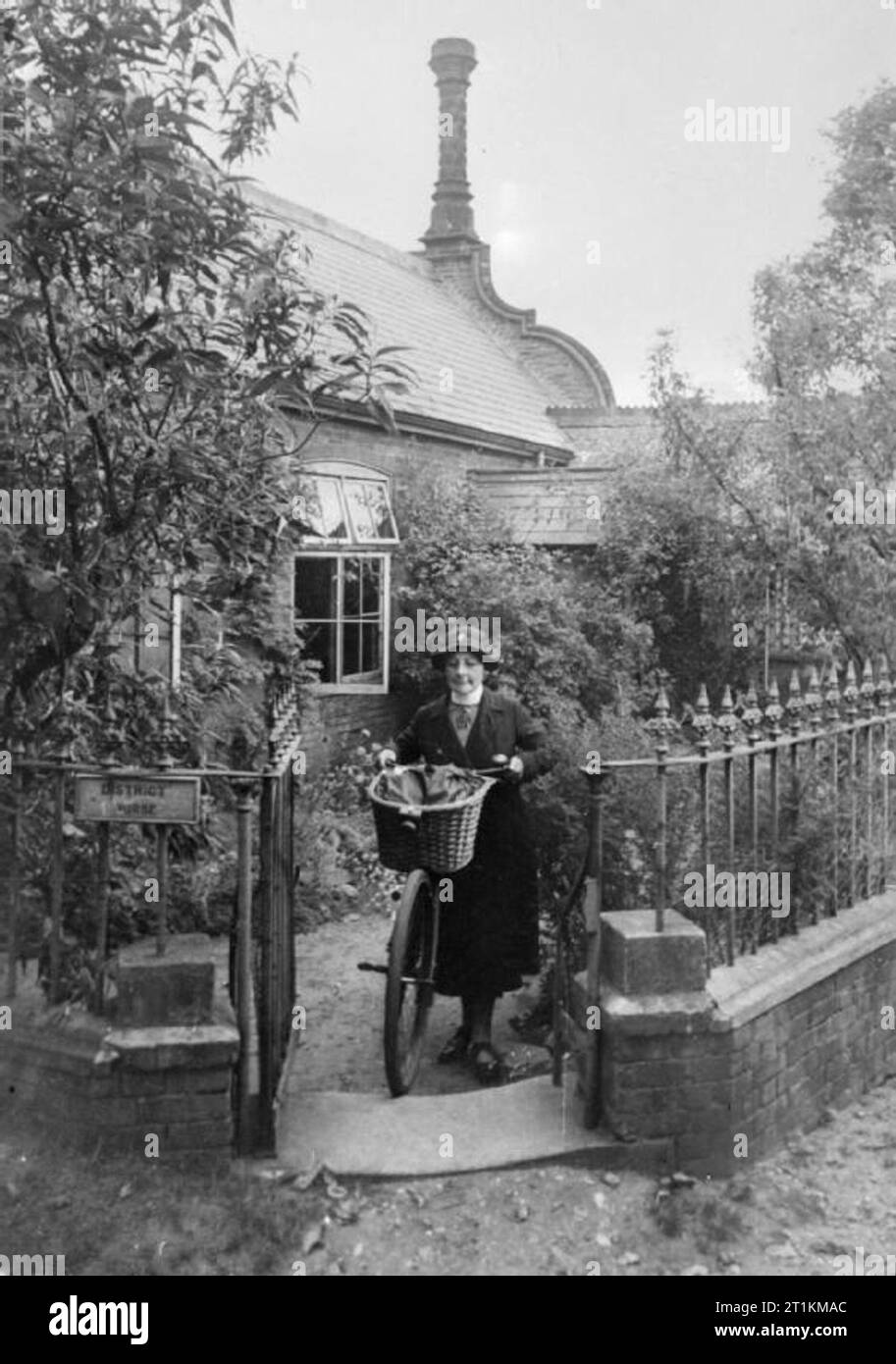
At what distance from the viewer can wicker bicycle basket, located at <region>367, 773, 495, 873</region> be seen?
4562mm

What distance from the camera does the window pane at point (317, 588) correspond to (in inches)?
486

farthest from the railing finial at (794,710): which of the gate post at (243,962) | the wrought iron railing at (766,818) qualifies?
the gate post at (243,962)

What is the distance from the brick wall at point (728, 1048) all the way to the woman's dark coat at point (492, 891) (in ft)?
2.70

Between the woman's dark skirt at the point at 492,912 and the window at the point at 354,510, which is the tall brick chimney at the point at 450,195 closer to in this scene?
the window at the point at 354,510

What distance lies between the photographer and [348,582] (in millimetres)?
12680

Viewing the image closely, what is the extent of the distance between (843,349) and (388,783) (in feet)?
25.8

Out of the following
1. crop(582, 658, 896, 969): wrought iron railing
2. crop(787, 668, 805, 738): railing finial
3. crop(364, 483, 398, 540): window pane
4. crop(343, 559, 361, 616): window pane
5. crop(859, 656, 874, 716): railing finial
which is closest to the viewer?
crop(582, 658, 896, 969): wrought iron railing

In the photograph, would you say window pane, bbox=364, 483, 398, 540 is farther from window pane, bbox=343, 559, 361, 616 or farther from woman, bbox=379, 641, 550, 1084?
woman, bbox=379, 641, 550, 1084

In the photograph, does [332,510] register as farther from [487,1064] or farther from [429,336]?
[487,1064]

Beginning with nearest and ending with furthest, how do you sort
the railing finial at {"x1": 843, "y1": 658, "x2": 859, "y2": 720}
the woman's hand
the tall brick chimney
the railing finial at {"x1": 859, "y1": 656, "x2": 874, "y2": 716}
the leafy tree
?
the leafy tree
the woman's hand
the railing finial at {"x1": 843, "y1": 658, "x2": 859, "y2": 720}
the railing finial at {"x1": 859, "y1": 656, "x2": 874, "y2": 716}
the tall brick chimney

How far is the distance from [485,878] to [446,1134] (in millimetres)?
1219

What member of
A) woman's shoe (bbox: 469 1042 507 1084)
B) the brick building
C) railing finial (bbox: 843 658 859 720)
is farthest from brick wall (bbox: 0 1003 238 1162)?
railing finial (bbox: 843 658 859 720)

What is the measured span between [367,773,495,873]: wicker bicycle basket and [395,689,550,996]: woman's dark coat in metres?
0.46
